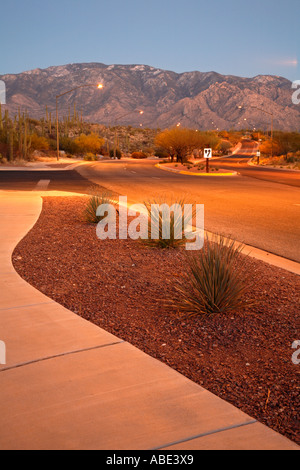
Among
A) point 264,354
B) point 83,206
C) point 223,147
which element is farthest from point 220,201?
point 223,147

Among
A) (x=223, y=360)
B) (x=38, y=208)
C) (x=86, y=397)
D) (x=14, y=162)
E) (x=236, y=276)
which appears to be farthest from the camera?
(x=14, y=162)

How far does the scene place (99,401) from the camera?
3.83 metres

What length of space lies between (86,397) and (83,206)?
1113 centimetres

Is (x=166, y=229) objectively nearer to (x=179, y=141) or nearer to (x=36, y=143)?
(x=179, y=141)

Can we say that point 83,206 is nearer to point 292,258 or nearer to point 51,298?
point 292,258

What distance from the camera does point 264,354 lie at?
4.87 meters
